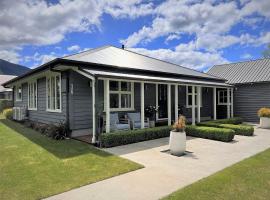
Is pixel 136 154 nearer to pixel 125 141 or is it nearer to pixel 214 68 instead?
pixel 125 141

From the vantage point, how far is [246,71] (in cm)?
1733

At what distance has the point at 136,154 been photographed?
273 inches

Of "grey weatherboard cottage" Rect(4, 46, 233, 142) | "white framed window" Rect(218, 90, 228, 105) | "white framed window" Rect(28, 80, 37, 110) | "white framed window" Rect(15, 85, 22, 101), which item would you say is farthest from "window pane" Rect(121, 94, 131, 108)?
"white framed window" Rect(15, 85, 22, 101)

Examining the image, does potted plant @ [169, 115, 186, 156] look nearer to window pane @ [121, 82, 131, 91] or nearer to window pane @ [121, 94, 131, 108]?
window pane @ [121, 94, 131, 108]

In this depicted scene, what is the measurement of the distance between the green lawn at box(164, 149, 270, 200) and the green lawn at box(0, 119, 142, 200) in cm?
168

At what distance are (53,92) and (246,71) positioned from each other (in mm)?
13785

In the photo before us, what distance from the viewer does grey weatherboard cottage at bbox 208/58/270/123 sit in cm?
1523

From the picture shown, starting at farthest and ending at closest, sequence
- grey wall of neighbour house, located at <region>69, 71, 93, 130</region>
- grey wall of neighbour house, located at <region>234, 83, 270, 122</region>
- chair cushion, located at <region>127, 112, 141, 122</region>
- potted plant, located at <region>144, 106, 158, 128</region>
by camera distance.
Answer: grey wall of neighbour house, located at <region>234, 83, 270, 122</region> → potted plant, located at <region>144, 106, 158, 128</region> → chair cushion, located at <region>127, 112, 141, 122</region> → grey wall of neighbour house, located at <region>69, 71, 93, 130</region>

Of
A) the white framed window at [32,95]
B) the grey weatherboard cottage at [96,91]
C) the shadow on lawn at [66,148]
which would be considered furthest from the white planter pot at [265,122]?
the white framed window at [32,95]

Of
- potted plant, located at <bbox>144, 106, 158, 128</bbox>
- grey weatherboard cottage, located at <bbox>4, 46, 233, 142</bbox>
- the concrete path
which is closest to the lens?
the concrete path

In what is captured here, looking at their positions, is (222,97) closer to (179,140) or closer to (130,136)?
(130,136)

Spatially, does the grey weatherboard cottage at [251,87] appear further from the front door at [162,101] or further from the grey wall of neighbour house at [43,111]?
the grey wall of neighbour house at [43,111]

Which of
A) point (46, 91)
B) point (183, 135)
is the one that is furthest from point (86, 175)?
point (46, 91)

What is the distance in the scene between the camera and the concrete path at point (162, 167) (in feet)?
13.6
